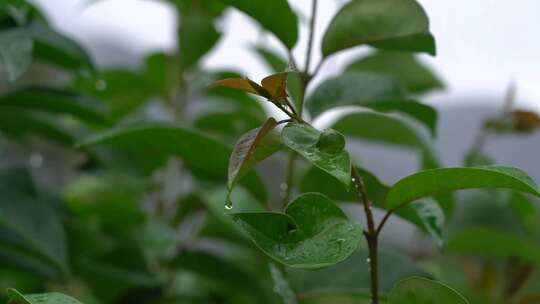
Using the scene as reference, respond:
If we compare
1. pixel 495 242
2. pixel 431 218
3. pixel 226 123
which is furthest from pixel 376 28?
pixel 226 123

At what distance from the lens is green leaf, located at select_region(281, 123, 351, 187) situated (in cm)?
44

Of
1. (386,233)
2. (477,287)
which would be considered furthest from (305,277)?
(386,233)

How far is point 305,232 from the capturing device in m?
0.49

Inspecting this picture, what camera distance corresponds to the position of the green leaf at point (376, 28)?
668mm

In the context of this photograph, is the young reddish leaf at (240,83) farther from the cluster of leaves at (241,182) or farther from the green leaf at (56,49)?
the green leaf at (56,49)

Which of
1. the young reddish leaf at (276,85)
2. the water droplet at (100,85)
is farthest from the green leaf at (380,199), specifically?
the water droplet at (100,85)

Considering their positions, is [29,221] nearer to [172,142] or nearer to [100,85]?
[172,142]

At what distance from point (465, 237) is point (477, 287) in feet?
0.58

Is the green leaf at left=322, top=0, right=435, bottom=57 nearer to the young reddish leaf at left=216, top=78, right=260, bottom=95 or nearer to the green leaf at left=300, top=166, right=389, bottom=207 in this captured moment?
the green leaf at left=300, top=166, right=389, bottom=207

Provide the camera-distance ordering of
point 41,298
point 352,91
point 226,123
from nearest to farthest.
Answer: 1. point 41,298
2. point 352,91
3. point 226,123

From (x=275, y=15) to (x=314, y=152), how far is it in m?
0.25

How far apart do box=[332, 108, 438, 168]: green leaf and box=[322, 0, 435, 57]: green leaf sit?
27 centimetres

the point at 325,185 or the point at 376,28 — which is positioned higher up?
the point at 376,28

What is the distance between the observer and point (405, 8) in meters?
0.66
